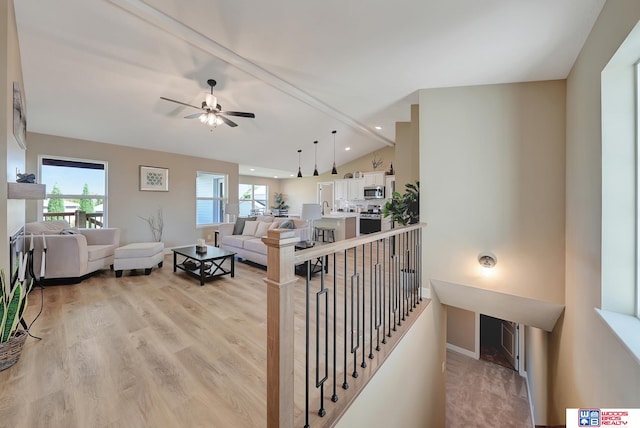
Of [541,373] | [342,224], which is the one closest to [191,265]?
[342,224]

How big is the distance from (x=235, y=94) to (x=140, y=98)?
144cm

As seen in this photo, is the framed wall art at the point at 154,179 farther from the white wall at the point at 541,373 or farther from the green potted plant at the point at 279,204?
the white wall at the point at 541,373

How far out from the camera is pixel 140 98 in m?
3.84

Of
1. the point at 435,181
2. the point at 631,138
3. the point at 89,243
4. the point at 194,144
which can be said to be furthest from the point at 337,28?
the point at 89,243

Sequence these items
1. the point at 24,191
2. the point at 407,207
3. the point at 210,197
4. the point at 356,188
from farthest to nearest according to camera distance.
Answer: the point at 356,188 < the point at 210,197 < the point at 407,207 < the point at 24,191

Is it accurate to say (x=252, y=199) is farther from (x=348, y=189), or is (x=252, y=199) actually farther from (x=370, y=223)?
(x=370, y=223)

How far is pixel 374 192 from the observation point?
7.99 meters

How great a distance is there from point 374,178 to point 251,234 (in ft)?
15.1

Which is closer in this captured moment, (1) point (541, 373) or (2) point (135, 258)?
(1) point (541, 373)

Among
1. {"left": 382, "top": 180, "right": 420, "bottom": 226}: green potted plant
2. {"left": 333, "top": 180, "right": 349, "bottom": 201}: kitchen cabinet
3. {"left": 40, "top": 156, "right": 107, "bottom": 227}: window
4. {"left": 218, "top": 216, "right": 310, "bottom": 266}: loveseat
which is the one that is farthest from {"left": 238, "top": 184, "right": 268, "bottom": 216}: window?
{"left": 382, "top": 180, "right": 420, "bottom": 226}: green potted plant

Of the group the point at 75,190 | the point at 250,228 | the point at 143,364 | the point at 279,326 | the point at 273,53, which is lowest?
the point at 143,364

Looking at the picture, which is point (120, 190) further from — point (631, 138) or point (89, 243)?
point (631, 138)

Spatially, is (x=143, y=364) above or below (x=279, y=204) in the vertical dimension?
below

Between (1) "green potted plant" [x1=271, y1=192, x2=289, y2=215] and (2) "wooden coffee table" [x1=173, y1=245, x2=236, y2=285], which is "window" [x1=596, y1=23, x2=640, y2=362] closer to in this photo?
(2) "wooden coffee table" [x1=173, y1=245, x2=236, y2=285]
